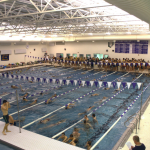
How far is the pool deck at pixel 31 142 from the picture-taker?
5.46 metres

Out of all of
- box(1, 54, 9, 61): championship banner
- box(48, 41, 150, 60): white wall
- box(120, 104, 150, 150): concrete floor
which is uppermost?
box(48, 41, 150, 60): white wall

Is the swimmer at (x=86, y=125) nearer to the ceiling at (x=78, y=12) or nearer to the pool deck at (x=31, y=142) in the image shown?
the pool deck at (x=31, y=142)

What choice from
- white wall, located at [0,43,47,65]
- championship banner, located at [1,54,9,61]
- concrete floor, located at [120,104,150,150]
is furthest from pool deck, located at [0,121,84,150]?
white wall, located at [0,43,47,65]

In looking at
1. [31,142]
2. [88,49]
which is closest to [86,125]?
[31,142]

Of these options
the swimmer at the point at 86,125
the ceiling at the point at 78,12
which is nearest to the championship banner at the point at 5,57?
the ceiling at the point at 78,12

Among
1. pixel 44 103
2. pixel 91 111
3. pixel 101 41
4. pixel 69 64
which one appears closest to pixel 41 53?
pixel 69 64

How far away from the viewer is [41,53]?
3228 cm

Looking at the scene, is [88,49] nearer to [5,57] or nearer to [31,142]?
[5,57]

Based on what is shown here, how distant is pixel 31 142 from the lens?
5762 millimetres

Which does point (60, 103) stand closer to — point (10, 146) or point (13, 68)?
point (10, 146)

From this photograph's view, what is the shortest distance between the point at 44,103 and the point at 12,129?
451 centimetres

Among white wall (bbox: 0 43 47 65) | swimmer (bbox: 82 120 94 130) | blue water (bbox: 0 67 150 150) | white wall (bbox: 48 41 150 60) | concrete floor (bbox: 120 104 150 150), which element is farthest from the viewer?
white wall (bbox: 0 43 47 65)

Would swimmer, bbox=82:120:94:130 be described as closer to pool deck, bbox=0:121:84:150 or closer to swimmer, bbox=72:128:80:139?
swimmer, bbox=72:128:80:139

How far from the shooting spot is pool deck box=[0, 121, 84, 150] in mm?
5461
